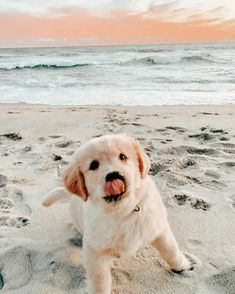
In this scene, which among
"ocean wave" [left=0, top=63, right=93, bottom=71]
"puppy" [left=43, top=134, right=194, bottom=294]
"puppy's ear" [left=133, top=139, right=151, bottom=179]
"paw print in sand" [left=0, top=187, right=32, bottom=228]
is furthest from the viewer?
"ocean wave" [left=0, top=63, right=93, bottom=71]

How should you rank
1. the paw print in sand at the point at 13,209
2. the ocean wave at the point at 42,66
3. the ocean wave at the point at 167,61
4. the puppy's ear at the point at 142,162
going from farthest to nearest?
the ocean wave at the point at 42,66
the ocean wave at the point at 167,61
the paw print in sand at the point at 13,209
the puppy's ear at the point at 142,162

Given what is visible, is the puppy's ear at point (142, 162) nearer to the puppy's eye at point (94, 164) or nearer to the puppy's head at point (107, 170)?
the puppy's head at point (107, 170)

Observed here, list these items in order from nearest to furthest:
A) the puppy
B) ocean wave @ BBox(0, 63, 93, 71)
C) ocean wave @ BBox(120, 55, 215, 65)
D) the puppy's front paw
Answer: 1. the puppy
2. the puppy's front paw
3. ocean wave @ BBox(120, 55, 215, 65)
4. ocean wave @ BBox(0, 63, 93, 71)

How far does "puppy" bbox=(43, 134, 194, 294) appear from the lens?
210cm

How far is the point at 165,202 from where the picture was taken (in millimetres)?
3506

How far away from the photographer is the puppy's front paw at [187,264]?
256 cm

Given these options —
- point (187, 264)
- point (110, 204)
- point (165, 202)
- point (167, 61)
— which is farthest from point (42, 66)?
point (110, 204)

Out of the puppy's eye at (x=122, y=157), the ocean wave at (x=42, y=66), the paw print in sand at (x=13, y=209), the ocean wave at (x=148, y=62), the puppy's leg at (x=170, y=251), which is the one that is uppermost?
the puppy's eye at (x=122, y=157)

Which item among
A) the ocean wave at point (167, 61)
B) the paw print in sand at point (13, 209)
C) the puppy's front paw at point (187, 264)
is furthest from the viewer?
the ocean wave at point (167, 61)

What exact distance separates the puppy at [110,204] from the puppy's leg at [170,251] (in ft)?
0.39

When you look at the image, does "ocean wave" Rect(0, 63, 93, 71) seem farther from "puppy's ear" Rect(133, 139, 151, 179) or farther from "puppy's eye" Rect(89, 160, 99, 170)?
"puppy's eye" Rect(89, 160, 99, 170)

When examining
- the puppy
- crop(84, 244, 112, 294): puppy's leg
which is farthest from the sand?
the puppy

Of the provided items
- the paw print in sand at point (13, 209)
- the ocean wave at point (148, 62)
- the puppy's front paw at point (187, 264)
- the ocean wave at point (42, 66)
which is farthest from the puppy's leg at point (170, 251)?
the ocean wave at point (42, 66)

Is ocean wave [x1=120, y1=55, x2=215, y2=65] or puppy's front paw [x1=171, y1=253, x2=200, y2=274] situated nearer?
puppy's front paw [x1=171, y1=253, x2=200, y2=274]
